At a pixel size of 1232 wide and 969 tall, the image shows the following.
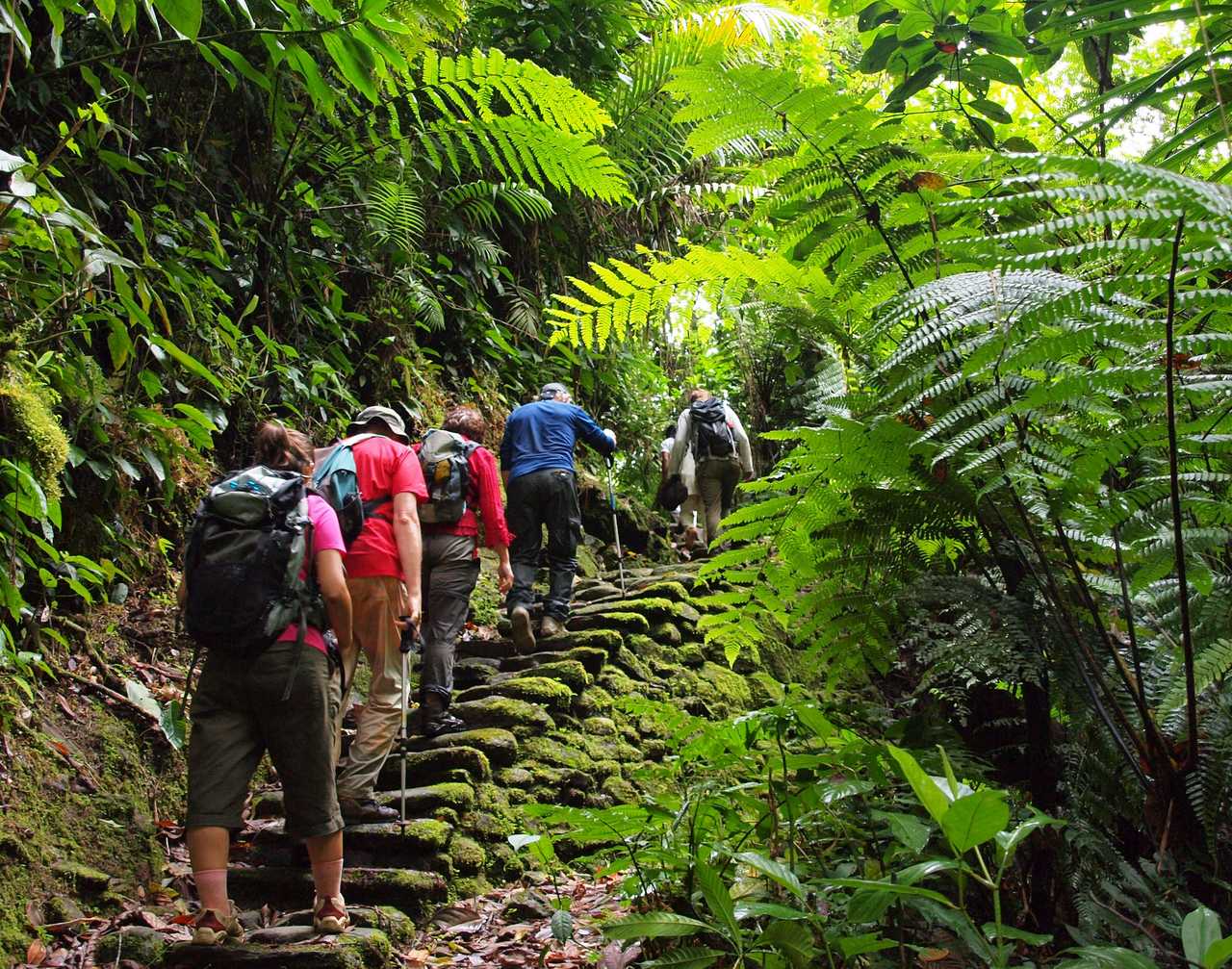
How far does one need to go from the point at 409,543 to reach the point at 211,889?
5.62 feet

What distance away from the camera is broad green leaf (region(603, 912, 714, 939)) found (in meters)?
1.66

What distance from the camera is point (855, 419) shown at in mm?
2041

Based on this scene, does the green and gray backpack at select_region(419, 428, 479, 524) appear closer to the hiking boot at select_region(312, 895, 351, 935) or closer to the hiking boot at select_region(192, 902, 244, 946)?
the hiking boot at select_region(312, 895, 351, 935)

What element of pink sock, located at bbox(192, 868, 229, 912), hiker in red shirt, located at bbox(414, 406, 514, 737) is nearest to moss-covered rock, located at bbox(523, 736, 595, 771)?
hiker in red shirt, located at bbox(414, 406, 514, 737)

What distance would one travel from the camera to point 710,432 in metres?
8.91

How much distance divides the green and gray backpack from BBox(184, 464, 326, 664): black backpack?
74.5 inches

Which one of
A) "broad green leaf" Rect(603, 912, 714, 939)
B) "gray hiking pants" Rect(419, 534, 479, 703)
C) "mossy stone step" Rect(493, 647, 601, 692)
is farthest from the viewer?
"mossy stone step" Rect(493, 647, 601, 692)

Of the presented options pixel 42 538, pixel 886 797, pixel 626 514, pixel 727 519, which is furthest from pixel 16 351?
pixel 626 514

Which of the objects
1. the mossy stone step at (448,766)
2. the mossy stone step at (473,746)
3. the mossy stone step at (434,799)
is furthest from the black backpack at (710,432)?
the mossy stone step at (434,799)

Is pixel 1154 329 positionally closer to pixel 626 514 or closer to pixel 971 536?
pixel 971 536

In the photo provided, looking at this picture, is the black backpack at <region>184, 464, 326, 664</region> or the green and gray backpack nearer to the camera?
the black backpack at <region>184, 464, 326, 664</region>

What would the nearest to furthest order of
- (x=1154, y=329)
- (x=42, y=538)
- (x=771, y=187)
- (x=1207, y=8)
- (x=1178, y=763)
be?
(x=1154, y=329), (x=1178, y=763), (x=1207, y=8), (x=771, y=187), (x=42, y=538)

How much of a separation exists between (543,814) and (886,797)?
28.5 inches

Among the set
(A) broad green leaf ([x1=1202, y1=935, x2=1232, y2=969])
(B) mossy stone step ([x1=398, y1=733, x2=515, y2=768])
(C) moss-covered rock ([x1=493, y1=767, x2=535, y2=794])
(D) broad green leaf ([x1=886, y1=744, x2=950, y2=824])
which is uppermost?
(B) mossy stone step ([x1=398, y1=733, x2=515, y2=768])
